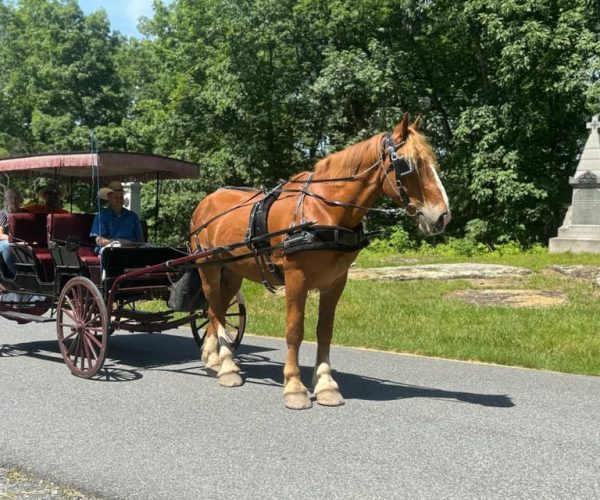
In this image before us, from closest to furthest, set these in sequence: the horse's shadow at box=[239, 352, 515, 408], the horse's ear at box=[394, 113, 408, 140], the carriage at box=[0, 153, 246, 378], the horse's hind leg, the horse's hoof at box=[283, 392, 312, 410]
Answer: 1. the horse's ear at box=[394, 113, 408, 140]
2. the horse's hoof at box=[283, 392, 312, 410]
3. the horse's shadow at box=[239, 352, 515, 408]
4. the horse's hind leg
5. the carriage at box=[0, 153, 246, 378]

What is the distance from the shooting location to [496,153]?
22000mm

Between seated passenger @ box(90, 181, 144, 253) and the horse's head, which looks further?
seated passenger @ box(90, 181, 144, 253)

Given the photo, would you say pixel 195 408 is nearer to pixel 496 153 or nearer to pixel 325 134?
pixel 496 153

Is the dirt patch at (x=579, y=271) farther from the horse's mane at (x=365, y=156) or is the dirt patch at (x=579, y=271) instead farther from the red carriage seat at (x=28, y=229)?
the red carriage seat at (x=28, y=229)

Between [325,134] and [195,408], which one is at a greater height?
[325,134]

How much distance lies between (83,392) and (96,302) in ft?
3.74

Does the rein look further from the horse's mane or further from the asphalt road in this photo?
the asphalt road

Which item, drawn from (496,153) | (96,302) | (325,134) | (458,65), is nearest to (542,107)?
(496,153)

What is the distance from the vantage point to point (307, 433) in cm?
479

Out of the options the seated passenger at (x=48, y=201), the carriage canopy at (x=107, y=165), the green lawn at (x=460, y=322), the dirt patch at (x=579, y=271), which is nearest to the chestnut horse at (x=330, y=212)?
the carriage canopy at (x=107, y=165)

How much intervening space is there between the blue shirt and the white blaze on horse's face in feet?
13.7

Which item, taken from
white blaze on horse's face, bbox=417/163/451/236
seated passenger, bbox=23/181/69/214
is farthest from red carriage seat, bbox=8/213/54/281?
white blaze on horse's face, bbox=417/163/451/236

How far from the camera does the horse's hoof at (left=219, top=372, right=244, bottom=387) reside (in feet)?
20.9

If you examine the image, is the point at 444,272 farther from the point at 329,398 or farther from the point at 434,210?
the point at 434,210
